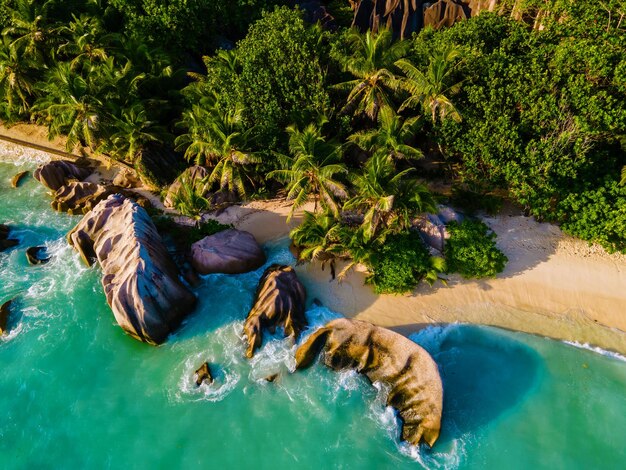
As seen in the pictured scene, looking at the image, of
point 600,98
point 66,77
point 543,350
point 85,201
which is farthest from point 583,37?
point 85,201

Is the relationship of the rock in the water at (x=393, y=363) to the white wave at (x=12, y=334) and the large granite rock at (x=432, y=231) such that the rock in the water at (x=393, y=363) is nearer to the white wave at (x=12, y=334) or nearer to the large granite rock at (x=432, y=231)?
the large granite rock at (x=432, y=231)

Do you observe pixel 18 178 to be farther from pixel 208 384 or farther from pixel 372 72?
pixel 372 72

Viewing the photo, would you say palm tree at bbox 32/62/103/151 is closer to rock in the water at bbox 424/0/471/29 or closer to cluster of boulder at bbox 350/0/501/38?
cluster of boulder at bbox 350/0/501/38

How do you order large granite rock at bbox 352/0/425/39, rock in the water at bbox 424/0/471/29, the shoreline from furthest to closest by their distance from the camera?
large granite rock at bbox 352/0/425/39
rock in the water at bbox 424/0/471/29
the shoreline

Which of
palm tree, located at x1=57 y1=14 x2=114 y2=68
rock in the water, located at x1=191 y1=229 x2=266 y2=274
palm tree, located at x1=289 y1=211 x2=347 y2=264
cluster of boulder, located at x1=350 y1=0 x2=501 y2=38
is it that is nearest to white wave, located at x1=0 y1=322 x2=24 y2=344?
rock in the water, located at x1=191 y1=229 x2=266 y2=274

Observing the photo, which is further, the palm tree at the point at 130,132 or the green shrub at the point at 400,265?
the palm tree at the point at 130,132

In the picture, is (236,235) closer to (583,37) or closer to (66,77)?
(66,77)

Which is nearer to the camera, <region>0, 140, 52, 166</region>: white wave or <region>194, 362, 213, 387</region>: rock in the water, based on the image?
<region>194, 362, 213, 387</region>: rock in the water

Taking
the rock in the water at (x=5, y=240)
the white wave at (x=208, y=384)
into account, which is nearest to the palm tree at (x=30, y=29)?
the rock in the water at (x=5, y=240)
